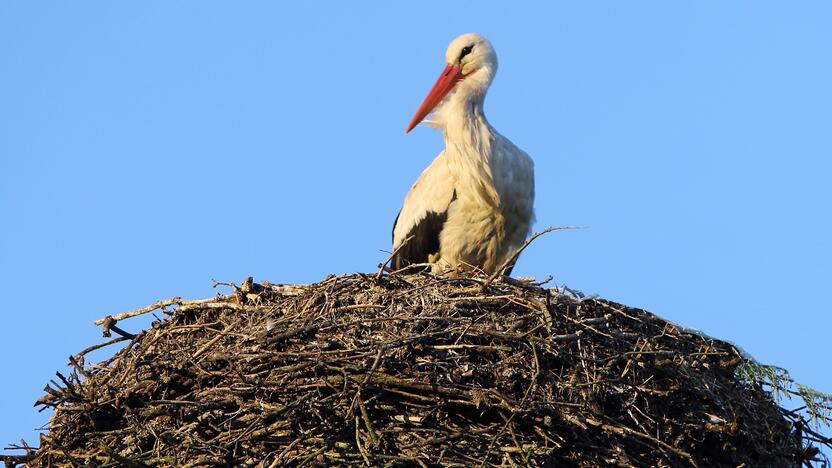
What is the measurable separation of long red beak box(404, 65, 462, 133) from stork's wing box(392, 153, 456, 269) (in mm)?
246

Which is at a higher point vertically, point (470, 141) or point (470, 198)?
point (470, 141)

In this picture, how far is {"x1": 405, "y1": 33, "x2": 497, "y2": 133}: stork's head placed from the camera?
6.69 m

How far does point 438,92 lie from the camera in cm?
673

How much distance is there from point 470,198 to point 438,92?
2.28 ft

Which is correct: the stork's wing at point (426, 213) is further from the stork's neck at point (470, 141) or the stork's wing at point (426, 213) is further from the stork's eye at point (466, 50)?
the stork's eye at point (466, 50)

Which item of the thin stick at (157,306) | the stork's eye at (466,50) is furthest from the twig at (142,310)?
the stork's eye at (466,50)

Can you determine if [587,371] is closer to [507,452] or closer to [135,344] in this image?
[507,452]

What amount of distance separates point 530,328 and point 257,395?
1.10 m

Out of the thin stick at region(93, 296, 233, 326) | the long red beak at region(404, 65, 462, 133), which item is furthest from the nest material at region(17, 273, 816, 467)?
the long red beak at region(404, 65, 462, 133)

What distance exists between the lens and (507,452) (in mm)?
4473

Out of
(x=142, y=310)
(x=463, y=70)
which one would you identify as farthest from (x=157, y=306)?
(x=463, y=70)

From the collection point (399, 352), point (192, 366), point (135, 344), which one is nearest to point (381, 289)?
point (399, 352)

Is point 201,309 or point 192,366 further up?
point 201,309

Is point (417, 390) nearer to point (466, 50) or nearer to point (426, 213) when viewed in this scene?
point (426, 213)
